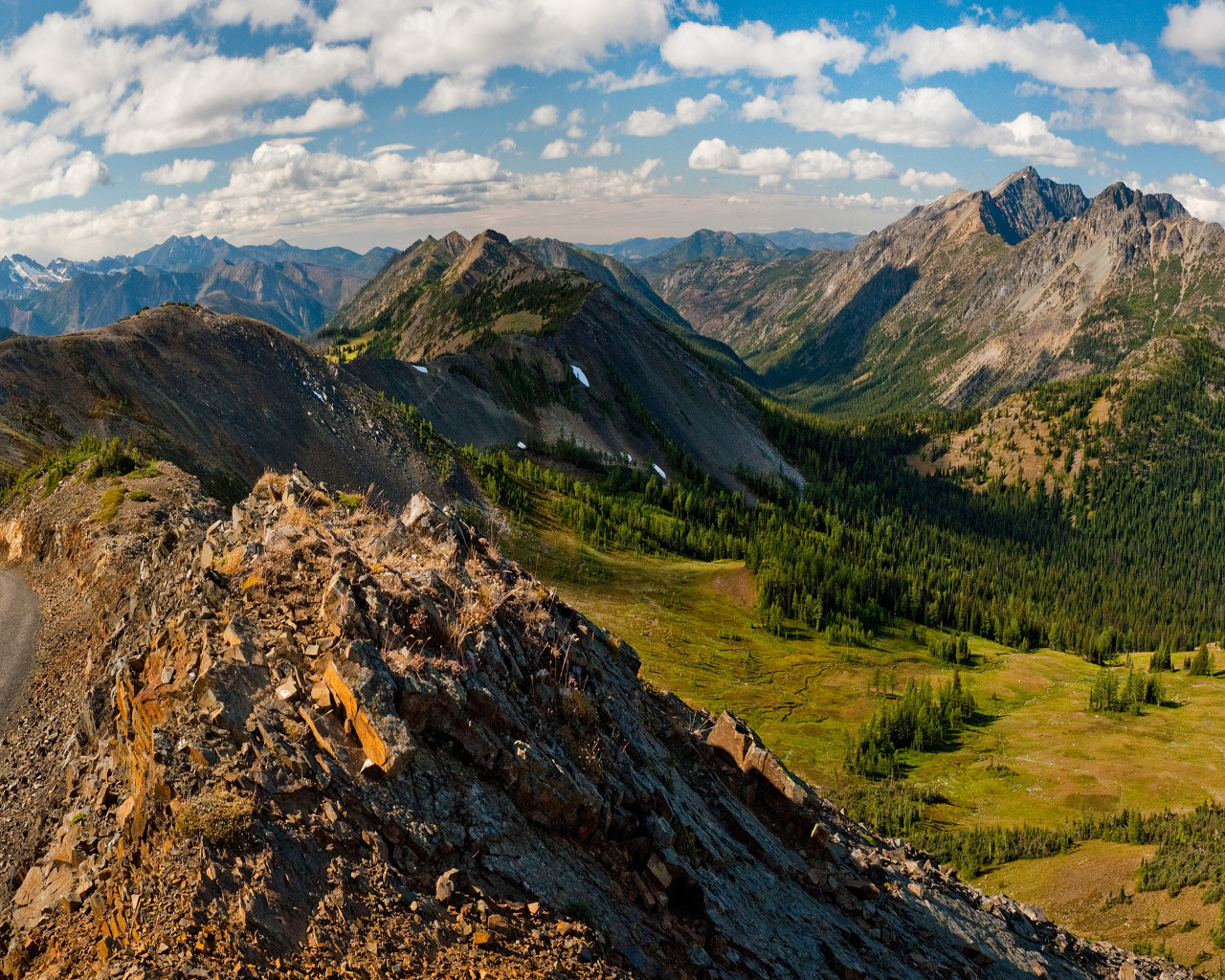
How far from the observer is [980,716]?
125 meters

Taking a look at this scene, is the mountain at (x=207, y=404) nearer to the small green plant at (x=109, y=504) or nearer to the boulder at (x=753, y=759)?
the small green plant at (x=109, y=504)

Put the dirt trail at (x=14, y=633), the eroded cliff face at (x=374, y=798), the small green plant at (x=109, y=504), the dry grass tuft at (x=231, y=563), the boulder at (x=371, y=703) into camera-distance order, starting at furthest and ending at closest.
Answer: the small green plant at (x=109, y=504)
the dirt trail at (x=14, y=633)
the dry grass tuft at (x=231, y=563)
the boulder at (x=371, y=703)
the eroded cliff face at (x=374, y=798)

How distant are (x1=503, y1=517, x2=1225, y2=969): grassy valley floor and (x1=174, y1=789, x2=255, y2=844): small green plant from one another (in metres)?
75.0

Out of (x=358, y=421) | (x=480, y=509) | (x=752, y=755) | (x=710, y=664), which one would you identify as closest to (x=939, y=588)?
(x=710, y=664)

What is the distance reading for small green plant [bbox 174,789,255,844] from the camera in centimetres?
1323

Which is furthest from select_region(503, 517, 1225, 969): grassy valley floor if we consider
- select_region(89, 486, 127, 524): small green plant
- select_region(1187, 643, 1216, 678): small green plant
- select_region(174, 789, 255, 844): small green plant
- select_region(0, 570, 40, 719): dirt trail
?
select_region(174, 789, 255, 844): small green plant

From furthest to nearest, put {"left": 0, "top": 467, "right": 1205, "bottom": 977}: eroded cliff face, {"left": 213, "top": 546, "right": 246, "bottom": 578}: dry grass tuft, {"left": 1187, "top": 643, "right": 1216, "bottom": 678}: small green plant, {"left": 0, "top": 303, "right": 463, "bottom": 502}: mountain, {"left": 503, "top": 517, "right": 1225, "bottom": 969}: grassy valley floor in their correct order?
{"left": 1187, "top": 643, "right": 1216, "bottom": 678}: small green plant, {"left": 503, "top": 517, "right": 1225, "bottom": 969}: grassy valley floor, {"left": 0, "top": 303, "right": 463, "bottom": 502}: mountain, {"left": 213, "top": 546, "right": 246, "bottom": 578}: dry grass tuft, {"left": 0, "top": 467, "right": 1205, "bottom": 977}: eroded cliff face

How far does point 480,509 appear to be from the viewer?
413ft

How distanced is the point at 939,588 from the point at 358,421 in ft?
471

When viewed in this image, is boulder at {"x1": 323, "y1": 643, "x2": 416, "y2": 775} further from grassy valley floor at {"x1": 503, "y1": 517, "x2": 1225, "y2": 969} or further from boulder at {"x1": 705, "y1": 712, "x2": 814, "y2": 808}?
grassy valley floor at {"x1": 503, "y1": 517, "x2": 1225, "y2": 969}

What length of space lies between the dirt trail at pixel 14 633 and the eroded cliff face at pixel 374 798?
128cm

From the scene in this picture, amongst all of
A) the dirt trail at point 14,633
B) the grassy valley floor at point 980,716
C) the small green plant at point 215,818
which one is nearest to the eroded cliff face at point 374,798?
the small green plant at point 215,818

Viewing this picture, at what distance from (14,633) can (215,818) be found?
25.7 m

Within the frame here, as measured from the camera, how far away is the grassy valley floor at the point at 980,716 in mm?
77250
